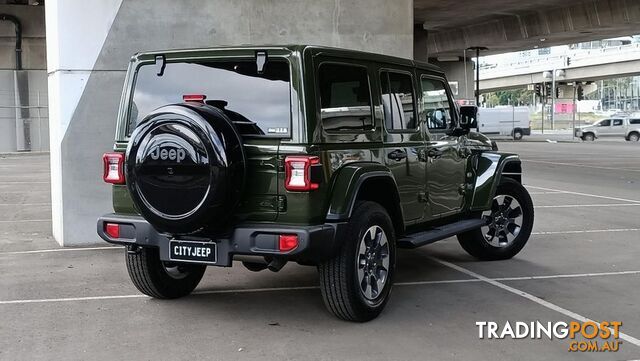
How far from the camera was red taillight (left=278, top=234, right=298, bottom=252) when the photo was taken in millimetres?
4800

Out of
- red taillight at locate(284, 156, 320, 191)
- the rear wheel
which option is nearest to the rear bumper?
red taillight at locate(284, 156, 320, 191)

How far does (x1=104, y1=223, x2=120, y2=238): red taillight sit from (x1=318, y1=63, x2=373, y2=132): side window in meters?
1.83

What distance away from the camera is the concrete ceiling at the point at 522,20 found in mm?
27281

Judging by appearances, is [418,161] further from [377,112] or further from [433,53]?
[433,53]

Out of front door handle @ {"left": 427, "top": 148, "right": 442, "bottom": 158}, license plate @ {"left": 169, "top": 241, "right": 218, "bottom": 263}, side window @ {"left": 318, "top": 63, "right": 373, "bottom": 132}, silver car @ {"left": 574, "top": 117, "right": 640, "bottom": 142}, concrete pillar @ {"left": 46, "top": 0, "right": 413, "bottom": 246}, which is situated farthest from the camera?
silver car @ {"left": 574, "top": 117, "right": 640, "bottom": 142}

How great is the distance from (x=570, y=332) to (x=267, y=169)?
2.55 m

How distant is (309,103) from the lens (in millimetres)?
4980

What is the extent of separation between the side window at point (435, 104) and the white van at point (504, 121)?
4472 centimetres

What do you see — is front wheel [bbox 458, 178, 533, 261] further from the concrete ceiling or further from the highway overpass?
the highway overpass

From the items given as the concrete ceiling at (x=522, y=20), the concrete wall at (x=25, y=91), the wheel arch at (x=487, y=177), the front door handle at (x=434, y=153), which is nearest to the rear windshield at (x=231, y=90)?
the front door handle at (x=434, y=153)

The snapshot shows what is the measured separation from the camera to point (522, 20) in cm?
3173

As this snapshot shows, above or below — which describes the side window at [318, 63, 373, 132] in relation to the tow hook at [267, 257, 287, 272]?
above

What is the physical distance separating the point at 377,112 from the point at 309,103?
0.97 meters

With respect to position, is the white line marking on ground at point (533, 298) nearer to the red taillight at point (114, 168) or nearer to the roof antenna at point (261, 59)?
the roof antenna at point (261, 59)
